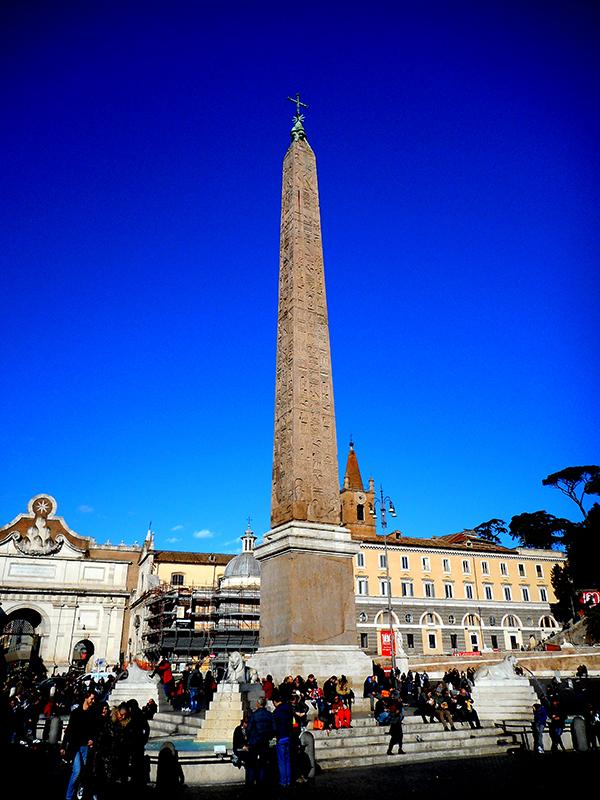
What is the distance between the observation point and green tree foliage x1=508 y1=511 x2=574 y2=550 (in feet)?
175

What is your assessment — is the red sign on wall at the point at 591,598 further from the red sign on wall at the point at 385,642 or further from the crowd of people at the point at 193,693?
the crowd of people at the point at 193,693

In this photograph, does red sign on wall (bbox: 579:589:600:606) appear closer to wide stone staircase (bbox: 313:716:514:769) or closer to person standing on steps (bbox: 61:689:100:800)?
wide stone staircase (bbox: 313:716:514:769)

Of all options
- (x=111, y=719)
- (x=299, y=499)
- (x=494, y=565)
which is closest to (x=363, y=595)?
(x=494, y=565)

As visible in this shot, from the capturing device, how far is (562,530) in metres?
53.8

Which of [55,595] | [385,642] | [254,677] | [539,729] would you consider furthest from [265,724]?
[55,595]

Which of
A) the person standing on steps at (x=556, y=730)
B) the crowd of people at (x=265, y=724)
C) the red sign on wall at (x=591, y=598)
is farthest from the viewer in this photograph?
the red sign on wall at (x=591, y=598)

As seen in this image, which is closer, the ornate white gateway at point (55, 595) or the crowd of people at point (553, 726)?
the crowd of people at point (553, 726)

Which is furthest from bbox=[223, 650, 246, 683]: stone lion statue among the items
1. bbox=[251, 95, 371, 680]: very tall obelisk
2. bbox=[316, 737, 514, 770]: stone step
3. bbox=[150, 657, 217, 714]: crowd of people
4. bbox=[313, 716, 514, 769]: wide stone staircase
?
bbox=[150, 657, 217, 714]: crowd of people

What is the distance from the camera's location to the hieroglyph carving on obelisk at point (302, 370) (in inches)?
546

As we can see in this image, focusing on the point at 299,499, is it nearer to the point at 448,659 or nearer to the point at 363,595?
the point at 448,659

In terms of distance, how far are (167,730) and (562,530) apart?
4891cm

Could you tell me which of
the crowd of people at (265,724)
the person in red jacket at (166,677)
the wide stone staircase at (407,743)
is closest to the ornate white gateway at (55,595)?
the person in red jacket at (166,677)

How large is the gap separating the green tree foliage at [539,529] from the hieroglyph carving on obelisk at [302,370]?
43.7 m

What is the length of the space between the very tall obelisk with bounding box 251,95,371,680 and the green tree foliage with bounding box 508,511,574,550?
43835 millimetres
